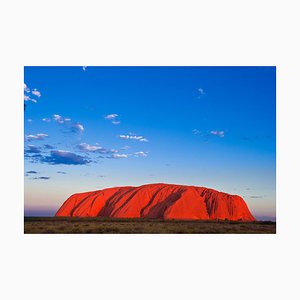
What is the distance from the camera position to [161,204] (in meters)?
23.2

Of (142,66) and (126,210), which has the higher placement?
(142,66)

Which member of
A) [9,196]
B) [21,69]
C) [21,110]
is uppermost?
[21,69]

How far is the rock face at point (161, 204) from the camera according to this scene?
21.7 meters

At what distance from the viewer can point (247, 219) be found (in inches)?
858

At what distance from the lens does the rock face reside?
21.7m

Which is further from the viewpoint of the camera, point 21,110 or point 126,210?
point 126,210
